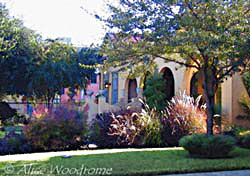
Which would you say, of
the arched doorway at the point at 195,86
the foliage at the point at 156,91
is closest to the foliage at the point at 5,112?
the foliage at the point at 156,91

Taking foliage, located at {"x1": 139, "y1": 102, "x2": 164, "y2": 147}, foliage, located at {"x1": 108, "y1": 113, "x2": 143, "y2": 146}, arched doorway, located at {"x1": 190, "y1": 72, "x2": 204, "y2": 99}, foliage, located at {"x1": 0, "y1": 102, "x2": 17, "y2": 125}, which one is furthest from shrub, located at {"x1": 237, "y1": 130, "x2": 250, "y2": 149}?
foliage, located at {"x1": 0, "y1": 102, "x2": 17, "y2": 125}

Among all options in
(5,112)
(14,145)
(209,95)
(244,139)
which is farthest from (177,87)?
(5,112)

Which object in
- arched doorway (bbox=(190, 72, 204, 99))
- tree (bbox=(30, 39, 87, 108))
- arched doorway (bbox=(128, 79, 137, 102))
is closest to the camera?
arched doorway (bbox=(190, 72, 204, 99))

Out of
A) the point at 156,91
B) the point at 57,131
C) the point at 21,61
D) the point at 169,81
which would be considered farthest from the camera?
the point at 21,61

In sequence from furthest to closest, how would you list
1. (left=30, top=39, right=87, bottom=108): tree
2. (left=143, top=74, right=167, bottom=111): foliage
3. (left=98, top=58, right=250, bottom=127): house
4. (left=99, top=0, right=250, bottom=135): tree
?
(left=30, top=39, right=87, bottom=108): tree
(left=143, top=74, right=167, bottom=111): foliage
(left=98, top=58, right=250, bottom=127): house
(left=99, top=0, right=250, bottom=135): tree

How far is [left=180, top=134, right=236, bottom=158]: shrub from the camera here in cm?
913

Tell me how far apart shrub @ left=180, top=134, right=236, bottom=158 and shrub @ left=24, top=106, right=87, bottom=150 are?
175 inches

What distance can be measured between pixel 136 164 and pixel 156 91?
34.4ft

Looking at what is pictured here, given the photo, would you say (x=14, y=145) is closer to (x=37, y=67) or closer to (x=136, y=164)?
(x=136, y=164)

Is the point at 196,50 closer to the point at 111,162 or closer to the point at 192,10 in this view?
the point at 192,10

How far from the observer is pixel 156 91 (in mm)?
18281

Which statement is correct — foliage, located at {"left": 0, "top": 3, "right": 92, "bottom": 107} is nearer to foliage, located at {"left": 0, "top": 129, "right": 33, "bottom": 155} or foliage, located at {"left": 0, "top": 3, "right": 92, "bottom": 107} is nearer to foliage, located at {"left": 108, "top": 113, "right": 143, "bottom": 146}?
foliage, located at {"left": 0, "top": 129, "right": 33, "bottom": 155}

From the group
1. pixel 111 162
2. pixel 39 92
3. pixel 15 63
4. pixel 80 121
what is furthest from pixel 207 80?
pixel 39 92

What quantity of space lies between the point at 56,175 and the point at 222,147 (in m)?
4.51
